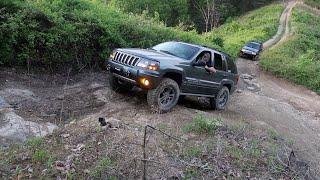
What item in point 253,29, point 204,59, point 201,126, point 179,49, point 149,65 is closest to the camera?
point 201,126

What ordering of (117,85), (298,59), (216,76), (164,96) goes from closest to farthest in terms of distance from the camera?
(164,96), (117,85), (216,76), (298,59)

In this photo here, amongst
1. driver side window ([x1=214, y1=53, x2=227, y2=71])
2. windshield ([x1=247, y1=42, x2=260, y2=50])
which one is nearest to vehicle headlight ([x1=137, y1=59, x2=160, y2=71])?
driver side window ([x1=214, y1=53, x2=227, y2=71])

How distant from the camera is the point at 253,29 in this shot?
154 feet

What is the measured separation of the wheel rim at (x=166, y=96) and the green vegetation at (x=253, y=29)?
23645 mm

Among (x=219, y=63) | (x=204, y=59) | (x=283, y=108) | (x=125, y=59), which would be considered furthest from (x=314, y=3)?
(x=125, y=59)

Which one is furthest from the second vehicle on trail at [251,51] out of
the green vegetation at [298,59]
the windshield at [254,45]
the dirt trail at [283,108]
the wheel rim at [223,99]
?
the wheel rim at [223,99]

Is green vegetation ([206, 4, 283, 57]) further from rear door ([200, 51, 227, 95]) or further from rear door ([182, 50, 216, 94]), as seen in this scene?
rear door ([182, 50, 216, 94])

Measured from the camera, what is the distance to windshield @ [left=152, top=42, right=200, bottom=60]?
36.5 feet

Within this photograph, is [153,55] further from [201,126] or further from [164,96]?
[201,126]

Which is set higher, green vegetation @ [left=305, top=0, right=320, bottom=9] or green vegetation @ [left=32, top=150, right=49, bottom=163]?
green vegetation @ [left=305, top=0, right=320, bottom=9]

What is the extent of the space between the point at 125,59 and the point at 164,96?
132 cm

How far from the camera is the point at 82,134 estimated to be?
773 cm

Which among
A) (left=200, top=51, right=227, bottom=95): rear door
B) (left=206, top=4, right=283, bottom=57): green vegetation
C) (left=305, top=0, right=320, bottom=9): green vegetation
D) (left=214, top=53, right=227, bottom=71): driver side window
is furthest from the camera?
(left=305, top=0, right=320, bottom=9): green vegetation

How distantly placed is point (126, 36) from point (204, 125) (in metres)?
6.86
